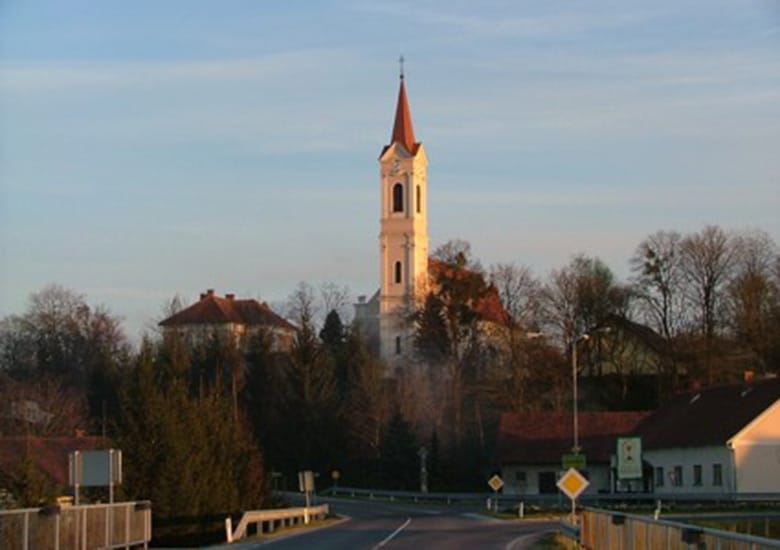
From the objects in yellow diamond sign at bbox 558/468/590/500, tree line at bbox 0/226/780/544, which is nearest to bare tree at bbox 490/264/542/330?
tree line at bbox 0/226/780/544

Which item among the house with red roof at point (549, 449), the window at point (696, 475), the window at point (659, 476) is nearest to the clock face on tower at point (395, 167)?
the house with red roof at point (549, 449)

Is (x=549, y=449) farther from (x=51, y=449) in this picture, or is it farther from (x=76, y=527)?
(x=76, y=527)

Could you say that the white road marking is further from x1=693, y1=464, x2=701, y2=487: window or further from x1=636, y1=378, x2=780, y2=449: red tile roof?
x1=693, y1=464, x2=701, y2=487: window

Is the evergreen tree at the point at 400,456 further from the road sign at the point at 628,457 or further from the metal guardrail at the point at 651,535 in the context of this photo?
the metal guardrail at the point at 651,535

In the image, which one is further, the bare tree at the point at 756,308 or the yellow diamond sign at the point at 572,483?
the bare tree at the point at 756,308

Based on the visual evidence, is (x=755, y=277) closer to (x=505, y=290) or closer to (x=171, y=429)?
(x=505, y=290)

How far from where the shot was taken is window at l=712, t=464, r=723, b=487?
213 ft

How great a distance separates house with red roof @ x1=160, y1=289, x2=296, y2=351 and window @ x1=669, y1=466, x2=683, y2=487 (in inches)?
1578

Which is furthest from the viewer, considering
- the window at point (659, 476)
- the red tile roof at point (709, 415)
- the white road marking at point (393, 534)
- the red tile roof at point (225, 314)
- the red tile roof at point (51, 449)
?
the red tile roof at point (225, 314)

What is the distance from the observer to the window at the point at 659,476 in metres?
72.1

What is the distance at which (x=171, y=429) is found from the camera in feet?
141

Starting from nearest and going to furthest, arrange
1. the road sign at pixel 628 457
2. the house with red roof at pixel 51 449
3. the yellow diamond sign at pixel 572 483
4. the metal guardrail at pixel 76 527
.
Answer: the metal guardrail at pixel 76 527, the yellow diamond sign at pixel 572 483, the house with red roof at pixel 51 449, the road sign at pixel 628 457

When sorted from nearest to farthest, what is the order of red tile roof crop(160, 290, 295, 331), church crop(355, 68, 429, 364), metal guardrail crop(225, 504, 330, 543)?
1. metal guardrail crop(225, 504, 330, 543)
2. red tile roof crop(160, 290, 295, 331)
3. church crop(355, 68, 429, 364)

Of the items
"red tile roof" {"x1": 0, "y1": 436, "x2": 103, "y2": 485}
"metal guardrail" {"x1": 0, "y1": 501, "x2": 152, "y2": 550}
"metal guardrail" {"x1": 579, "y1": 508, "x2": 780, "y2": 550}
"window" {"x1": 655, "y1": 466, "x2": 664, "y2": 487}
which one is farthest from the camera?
"window" {"x1": 655, "y1": 466, "x2": 664, "y2": 487}
